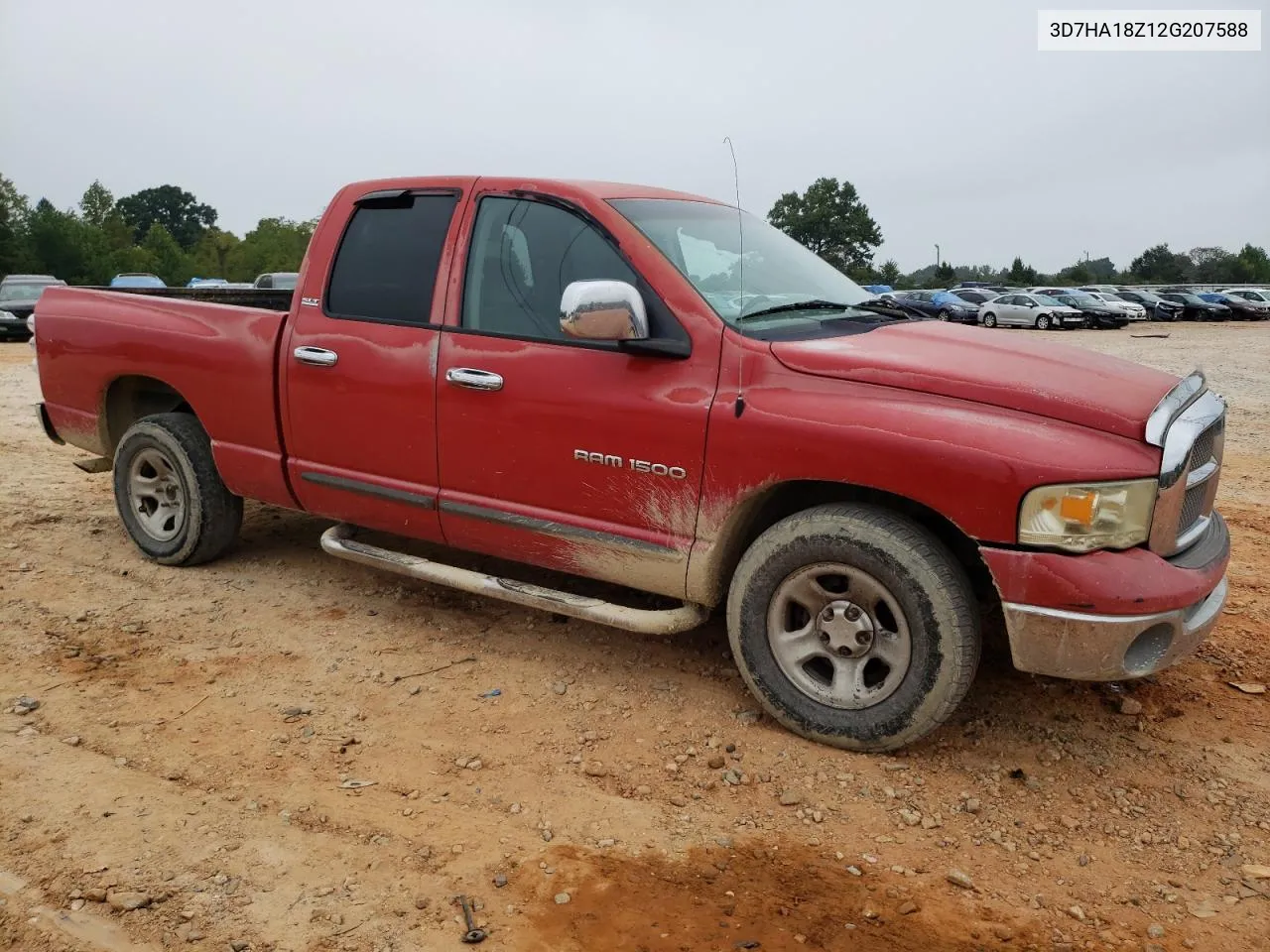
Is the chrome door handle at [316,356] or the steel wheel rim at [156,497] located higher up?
the chrome door handle at [316,356]

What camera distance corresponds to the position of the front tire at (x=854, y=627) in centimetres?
322

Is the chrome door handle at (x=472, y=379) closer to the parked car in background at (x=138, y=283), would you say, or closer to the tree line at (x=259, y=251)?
the parked car in background at (x=138, y=283)

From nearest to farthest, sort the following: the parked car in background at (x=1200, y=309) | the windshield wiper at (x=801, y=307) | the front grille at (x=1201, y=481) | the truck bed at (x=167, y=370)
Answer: the front grille at (x=1201, y=481), the windshield wiper at (x=801, y=307), the truck bed at (x=167, y=370), the parked car in background at (x=1200, y=309)

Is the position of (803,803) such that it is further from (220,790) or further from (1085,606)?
(220,790)

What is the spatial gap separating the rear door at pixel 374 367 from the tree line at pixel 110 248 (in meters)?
51.7

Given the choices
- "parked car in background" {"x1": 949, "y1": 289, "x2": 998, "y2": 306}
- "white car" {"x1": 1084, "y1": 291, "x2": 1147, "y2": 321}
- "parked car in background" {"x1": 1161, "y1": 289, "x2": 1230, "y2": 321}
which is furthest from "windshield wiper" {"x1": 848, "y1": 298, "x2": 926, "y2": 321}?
"parked car in background" {"x1": 1161, "y1": 289, "x2": 1230, "y2": 321}

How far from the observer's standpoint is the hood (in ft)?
10.3

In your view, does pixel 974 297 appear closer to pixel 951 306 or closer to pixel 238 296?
pixel 951 306

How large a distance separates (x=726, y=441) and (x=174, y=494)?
3297 mm

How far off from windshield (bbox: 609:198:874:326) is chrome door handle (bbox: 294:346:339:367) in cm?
140

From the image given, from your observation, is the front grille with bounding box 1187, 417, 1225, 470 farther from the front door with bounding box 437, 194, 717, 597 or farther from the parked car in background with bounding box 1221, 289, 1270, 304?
the parked car in background with bounding box 1221, 289, 1270, 304

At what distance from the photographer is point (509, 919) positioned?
263 cm

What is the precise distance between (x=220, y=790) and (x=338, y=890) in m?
0.72

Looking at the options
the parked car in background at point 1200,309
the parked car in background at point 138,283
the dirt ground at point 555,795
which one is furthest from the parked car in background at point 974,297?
the dirt ground at point 555,795
